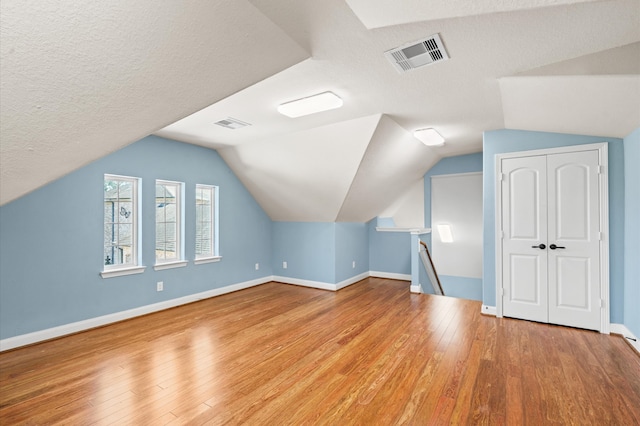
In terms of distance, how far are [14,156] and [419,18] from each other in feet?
8.34

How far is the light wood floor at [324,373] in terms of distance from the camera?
2020mm

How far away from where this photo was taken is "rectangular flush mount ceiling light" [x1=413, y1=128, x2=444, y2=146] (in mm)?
4258

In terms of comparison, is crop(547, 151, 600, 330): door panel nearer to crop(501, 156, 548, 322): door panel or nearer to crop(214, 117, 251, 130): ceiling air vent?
crop(501, 156, 548, 322): door panel

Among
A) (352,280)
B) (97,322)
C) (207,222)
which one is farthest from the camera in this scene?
(352,280)

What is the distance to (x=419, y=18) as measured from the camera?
1.69 m

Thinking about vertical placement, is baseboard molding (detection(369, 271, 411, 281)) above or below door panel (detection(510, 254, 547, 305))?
below

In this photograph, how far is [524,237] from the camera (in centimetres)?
379

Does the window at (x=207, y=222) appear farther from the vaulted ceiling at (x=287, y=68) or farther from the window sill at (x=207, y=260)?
the vaulted ceiling at (x=287, y=68)

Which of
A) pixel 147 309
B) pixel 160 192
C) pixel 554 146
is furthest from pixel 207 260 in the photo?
pixel 554 146

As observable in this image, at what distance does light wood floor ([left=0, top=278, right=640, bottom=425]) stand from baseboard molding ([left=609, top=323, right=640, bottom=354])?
0.08 m

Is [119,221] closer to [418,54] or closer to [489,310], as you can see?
[418,54]

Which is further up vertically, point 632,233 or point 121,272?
point 632,233

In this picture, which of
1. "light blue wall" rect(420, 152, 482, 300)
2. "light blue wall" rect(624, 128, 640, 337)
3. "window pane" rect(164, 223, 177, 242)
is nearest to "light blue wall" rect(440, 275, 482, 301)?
"light blue wall" rect(420, 152, 482, 300)

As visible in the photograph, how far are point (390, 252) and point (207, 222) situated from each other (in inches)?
144
